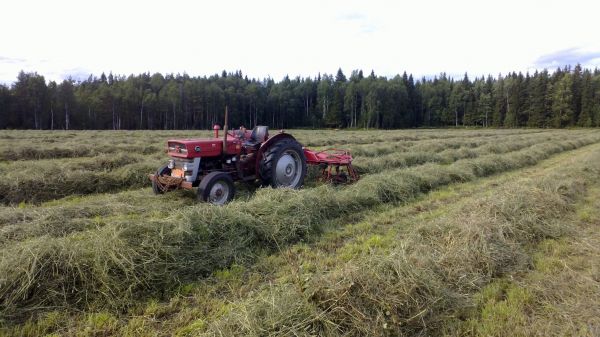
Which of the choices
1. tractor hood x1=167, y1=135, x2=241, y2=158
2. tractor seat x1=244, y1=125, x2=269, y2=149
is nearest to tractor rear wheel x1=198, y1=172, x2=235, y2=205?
tractor hood x1=167, y1=135, x2=241, y2=158

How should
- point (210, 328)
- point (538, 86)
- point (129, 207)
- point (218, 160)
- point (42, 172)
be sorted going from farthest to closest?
point (538, 86), point (42, 172), point (218, 160), point (129, 207), point (210, 328)

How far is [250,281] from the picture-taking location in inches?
154

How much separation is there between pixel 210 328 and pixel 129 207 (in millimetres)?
4316

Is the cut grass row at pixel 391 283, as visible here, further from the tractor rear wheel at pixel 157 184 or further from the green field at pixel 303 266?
the tractor rear wheel at pixel 157 184

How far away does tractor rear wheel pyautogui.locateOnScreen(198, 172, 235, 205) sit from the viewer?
635 centimetres

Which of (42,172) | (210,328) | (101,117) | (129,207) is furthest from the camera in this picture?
(101,117)

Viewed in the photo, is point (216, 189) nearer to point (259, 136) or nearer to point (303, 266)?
point (259, 136)

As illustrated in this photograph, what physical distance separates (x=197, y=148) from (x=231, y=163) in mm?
934

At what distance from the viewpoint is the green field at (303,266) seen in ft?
9.95

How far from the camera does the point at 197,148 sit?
671cm

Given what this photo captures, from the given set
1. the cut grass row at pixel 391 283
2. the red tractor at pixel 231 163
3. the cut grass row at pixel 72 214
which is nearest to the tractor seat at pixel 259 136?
the red tractor at pixel 231 163

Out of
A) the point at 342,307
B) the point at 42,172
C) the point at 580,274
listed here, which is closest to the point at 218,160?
the point at 42,172

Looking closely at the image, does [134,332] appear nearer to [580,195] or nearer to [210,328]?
[210,328]

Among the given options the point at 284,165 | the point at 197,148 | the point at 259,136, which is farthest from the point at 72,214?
the point at 284,165
